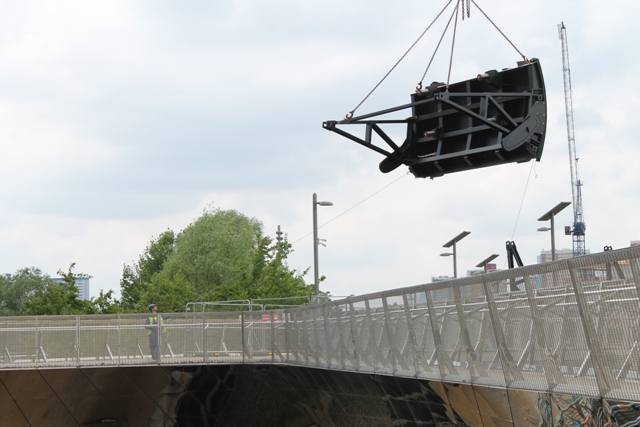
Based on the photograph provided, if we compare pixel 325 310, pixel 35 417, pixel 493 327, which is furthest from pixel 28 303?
pixel 493 327

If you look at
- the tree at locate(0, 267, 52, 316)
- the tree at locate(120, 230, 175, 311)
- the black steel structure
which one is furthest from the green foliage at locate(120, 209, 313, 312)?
the black steel structure

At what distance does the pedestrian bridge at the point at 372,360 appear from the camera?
36.1ft

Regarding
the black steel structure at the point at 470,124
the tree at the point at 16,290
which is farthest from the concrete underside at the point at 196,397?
the tree at the point at 16,290

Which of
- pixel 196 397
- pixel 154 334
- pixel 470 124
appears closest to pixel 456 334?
pixel 470 124

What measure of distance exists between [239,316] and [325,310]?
7864mm

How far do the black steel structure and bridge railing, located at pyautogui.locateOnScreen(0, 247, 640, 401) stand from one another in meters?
3.32

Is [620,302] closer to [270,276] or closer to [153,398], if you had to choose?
[153,398]

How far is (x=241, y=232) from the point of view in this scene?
93.7 metres

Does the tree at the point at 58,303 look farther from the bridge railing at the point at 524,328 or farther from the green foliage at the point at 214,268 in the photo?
the bridge railing at the point at 524,328

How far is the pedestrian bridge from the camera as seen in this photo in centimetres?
1101

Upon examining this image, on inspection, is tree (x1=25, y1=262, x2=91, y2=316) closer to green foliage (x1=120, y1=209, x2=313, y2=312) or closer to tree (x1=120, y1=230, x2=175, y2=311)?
green foliage (x1=120, y1=209, x2=313, y2=312)

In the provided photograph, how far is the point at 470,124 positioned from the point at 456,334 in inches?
233

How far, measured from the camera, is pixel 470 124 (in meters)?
19.8

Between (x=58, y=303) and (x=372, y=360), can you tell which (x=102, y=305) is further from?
(x=372, y=360)
